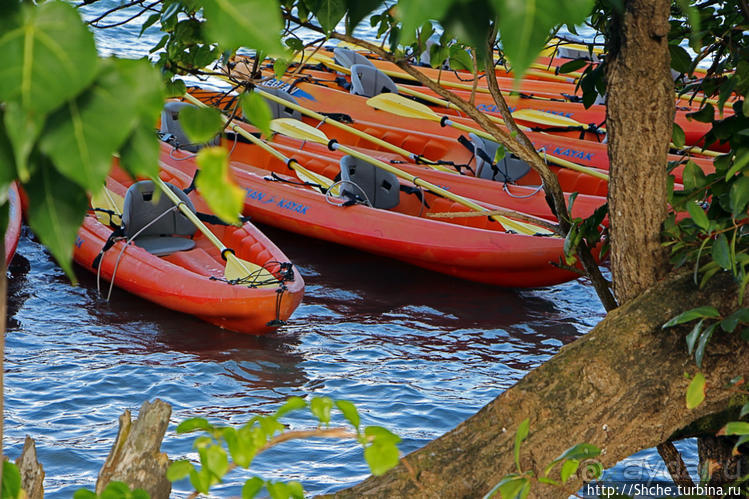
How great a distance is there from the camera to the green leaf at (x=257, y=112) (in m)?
0.86

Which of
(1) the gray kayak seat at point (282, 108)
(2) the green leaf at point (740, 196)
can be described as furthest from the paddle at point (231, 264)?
(2) the green leaf at point (740, 196)

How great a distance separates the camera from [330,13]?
144 centimetres

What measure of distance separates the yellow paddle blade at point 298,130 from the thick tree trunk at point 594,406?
922 centimetres

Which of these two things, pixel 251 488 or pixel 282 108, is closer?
pixel 251 488

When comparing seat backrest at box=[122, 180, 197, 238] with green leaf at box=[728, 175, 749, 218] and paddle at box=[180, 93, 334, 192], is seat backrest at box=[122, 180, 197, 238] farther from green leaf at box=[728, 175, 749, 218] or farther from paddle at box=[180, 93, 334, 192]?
green leaf at box=[728, 175, 749, 218]

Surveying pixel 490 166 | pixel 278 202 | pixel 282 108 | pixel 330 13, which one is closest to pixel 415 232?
pixel 490 166

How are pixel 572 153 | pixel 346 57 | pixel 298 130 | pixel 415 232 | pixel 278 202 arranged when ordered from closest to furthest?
1. pixel 415 232
2. pixel 278 202
3. pixel 572 153
4. pixel 298 130
5. pixel 346 57

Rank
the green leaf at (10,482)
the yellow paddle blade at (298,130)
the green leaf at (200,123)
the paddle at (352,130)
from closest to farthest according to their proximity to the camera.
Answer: the green leaf at (200,123), the green leaf at (10,482), the paddle at (352,130), the yellow paddle blade at (298,130)

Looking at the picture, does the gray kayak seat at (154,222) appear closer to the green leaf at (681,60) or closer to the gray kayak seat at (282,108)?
the gray kayak seat at (282,108)

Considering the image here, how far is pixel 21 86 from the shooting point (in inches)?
23.8

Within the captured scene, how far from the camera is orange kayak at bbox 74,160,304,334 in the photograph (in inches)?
298

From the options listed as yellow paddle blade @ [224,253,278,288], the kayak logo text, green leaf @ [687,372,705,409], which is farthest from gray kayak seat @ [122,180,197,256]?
green leaf @ [687,372,705,409]

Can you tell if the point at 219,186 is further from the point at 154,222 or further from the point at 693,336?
the point at 154,222

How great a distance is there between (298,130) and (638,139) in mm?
9425
